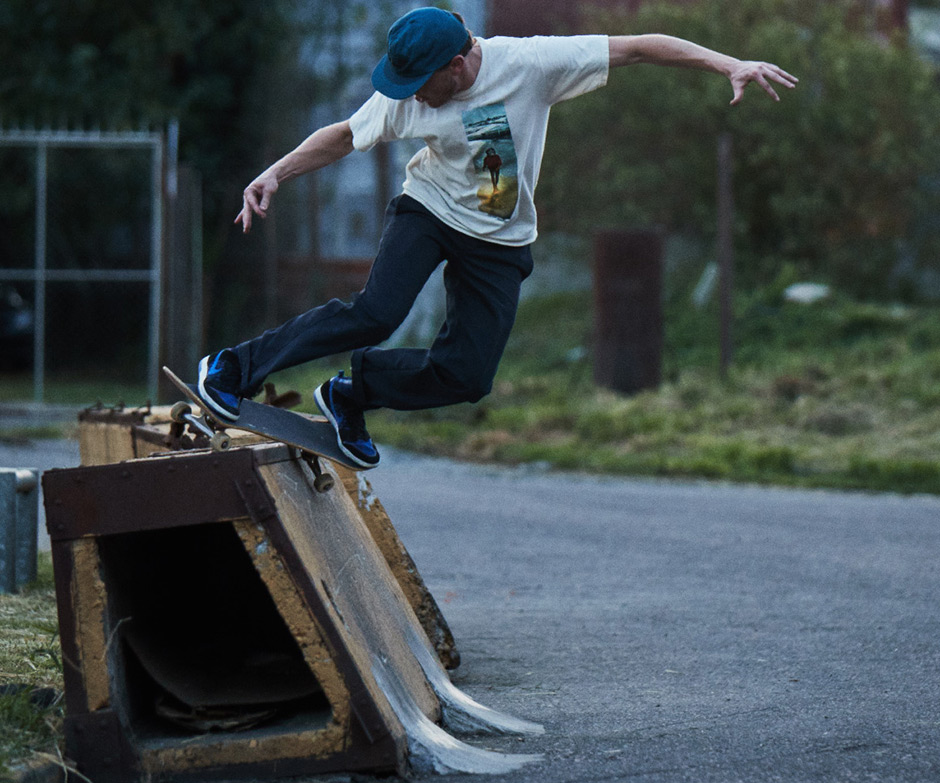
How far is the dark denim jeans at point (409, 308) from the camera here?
430cm

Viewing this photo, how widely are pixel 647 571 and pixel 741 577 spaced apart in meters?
0.46

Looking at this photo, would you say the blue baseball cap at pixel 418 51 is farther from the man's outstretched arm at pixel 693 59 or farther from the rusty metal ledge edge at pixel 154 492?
the rusty metal ledge edge at pixel 154 492

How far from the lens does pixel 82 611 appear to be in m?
3.34

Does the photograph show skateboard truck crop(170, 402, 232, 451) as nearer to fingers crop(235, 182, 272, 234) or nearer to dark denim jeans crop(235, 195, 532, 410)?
dark denim jeans crop(235, 195, 532, 410)

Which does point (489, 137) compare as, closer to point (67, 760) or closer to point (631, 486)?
point (67, 760)

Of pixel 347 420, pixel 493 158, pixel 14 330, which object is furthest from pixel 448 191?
pixel 14 330

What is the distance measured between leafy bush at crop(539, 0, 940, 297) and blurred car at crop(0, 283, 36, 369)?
7.15 meters

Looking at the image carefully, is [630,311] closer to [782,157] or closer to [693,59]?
[782,157]

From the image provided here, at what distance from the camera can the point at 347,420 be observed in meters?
4.42

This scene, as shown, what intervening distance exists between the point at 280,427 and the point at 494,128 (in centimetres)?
118

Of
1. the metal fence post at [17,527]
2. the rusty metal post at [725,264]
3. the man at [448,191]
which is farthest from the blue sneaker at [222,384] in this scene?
the rusty metal post at [725,264]

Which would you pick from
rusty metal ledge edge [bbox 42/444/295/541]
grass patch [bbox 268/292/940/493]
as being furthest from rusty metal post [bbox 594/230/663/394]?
rusty metal ledge edge [bbox 42/444/295/541]

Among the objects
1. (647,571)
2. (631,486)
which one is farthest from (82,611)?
(631,486)

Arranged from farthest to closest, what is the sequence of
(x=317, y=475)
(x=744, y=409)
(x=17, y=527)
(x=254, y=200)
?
(x=744, y=409)
(x=17, y=527)
(x=254, y=200)
(x=317, y=475)
